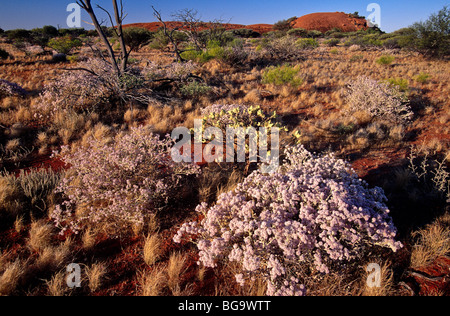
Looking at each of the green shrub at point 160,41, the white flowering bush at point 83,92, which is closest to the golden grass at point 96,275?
the white flowering bush at point 83,92

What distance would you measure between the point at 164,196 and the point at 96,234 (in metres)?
1.03

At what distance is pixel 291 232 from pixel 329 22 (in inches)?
3358

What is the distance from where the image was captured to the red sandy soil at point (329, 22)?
64.0 m

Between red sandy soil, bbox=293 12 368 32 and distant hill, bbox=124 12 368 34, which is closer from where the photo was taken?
distant hill, bbox=124 12 368 34

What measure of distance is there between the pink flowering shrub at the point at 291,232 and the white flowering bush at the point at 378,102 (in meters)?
5.98

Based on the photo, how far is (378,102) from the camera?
23.7 feet

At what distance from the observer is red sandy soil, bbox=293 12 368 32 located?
64000 millimetres

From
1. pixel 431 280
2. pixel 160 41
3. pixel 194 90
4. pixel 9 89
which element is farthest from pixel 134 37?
pixel 431 280

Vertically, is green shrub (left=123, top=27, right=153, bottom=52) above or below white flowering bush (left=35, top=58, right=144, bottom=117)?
above

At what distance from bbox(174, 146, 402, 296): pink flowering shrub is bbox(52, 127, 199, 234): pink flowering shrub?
1.02m

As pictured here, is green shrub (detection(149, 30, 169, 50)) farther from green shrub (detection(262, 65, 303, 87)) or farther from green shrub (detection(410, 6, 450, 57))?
green shrub (detection(410, 6, 450, 57))

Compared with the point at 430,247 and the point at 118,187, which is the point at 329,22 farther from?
the point at 118,187

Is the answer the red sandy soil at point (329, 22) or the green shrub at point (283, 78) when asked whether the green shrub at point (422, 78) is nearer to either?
the green shrub at point (283, 78)

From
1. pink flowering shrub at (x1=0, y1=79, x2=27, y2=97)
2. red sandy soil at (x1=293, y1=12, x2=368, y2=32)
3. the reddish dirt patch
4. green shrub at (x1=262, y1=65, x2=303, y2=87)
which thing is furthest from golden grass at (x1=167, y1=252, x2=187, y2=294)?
red sandy soil at (x1=293, y1=12, x2=368, y2=32)
